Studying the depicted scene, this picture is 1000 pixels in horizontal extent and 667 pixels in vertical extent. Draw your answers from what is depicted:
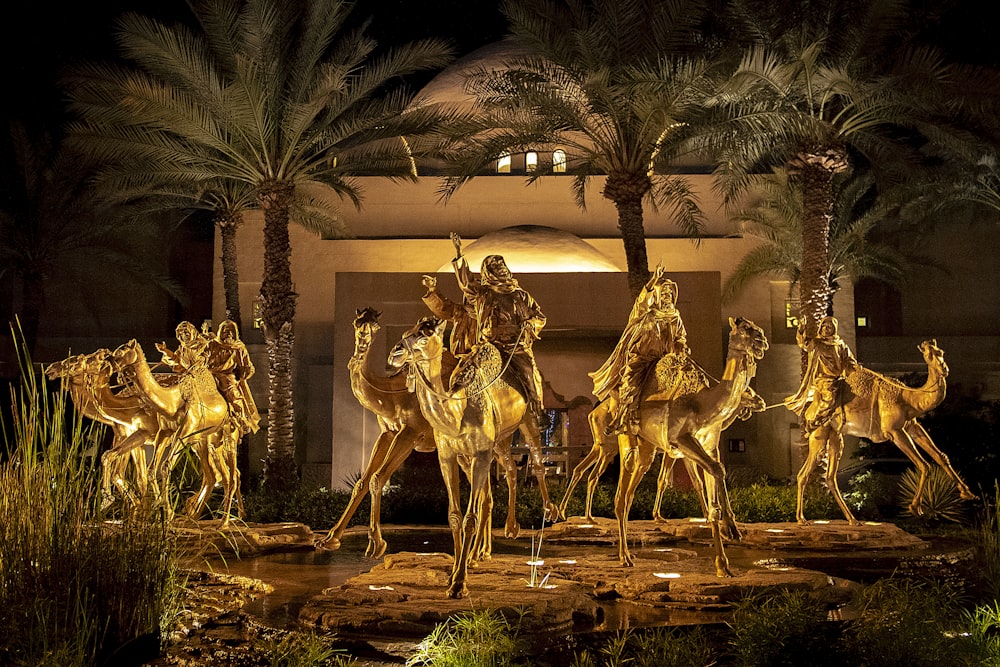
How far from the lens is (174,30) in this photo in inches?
786

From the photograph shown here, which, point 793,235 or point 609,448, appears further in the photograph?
point 793,235

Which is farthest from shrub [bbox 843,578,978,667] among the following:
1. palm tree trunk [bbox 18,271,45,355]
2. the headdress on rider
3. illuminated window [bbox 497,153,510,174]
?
palm tree trunk [bbox 18,271,45,355]

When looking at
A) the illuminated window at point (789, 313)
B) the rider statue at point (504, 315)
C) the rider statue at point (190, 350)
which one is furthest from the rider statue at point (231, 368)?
the illuminated window at point (789, 313)

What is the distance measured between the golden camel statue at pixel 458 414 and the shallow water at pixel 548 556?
1252 millimetres

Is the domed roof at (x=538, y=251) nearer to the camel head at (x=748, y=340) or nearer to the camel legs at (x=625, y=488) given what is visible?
the camel legs at (x=625, y=488)

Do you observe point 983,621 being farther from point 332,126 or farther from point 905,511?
point 332,126

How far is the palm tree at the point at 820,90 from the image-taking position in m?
18.4

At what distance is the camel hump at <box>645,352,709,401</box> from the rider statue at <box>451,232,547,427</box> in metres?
1.13

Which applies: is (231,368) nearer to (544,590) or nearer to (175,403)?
(175,403)

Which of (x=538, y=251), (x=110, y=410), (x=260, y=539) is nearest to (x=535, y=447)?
(x=260, y=539)

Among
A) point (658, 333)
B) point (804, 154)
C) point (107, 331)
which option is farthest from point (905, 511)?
point (107, 331)

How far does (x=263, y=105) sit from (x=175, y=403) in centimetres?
904

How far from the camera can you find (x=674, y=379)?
9797 mm

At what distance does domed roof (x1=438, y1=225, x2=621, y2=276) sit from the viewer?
1033 inches
